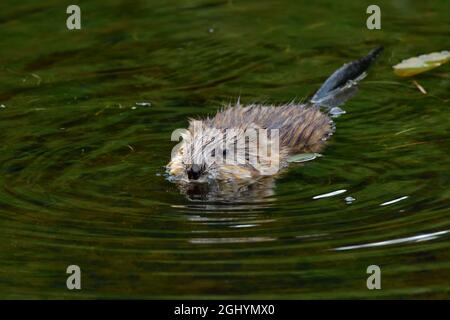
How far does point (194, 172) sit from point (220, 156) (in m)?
0.41

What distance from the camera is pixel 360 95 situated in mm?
8836

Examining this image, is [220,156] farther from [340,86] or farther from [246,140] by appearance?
[340,86]

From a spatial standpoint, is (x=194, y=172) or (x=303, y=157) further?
(x=303, y=157)

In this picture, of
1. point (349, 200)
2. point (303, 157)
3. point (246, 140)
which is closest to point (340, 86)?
point (303, 157)

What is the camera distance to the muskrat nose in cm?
714

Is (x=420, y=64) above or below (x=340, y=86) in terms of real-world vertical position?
above

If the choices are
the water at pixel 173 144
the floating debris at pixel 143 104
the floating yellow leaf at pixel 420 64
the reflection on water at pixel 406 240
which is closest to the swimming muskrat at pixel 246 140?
the water at pixel 173 144

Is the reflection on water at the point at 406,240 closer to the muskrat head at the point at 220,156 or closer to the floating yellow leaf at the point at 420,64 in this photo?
the muskrat head at the point at 220,156

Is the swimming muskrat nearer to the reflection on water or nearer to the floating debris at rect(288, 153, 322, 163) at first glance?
the floating debris at rect(288, 153, 322, 163)

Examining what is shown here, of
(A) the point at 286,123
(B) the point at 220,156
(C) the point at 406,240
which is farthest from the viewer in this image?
(A) the point at 286,123

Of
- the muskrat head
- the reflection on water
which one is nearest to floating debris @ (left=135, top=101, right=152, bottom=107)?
the muskrat head

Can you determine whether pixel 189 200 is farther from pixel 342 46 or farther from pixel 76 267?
pixel 342 46

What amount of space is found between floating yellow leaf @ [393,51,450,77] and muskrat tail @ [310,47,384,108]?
1.17 ft

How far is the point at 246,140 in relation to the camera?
7660 millimetres
